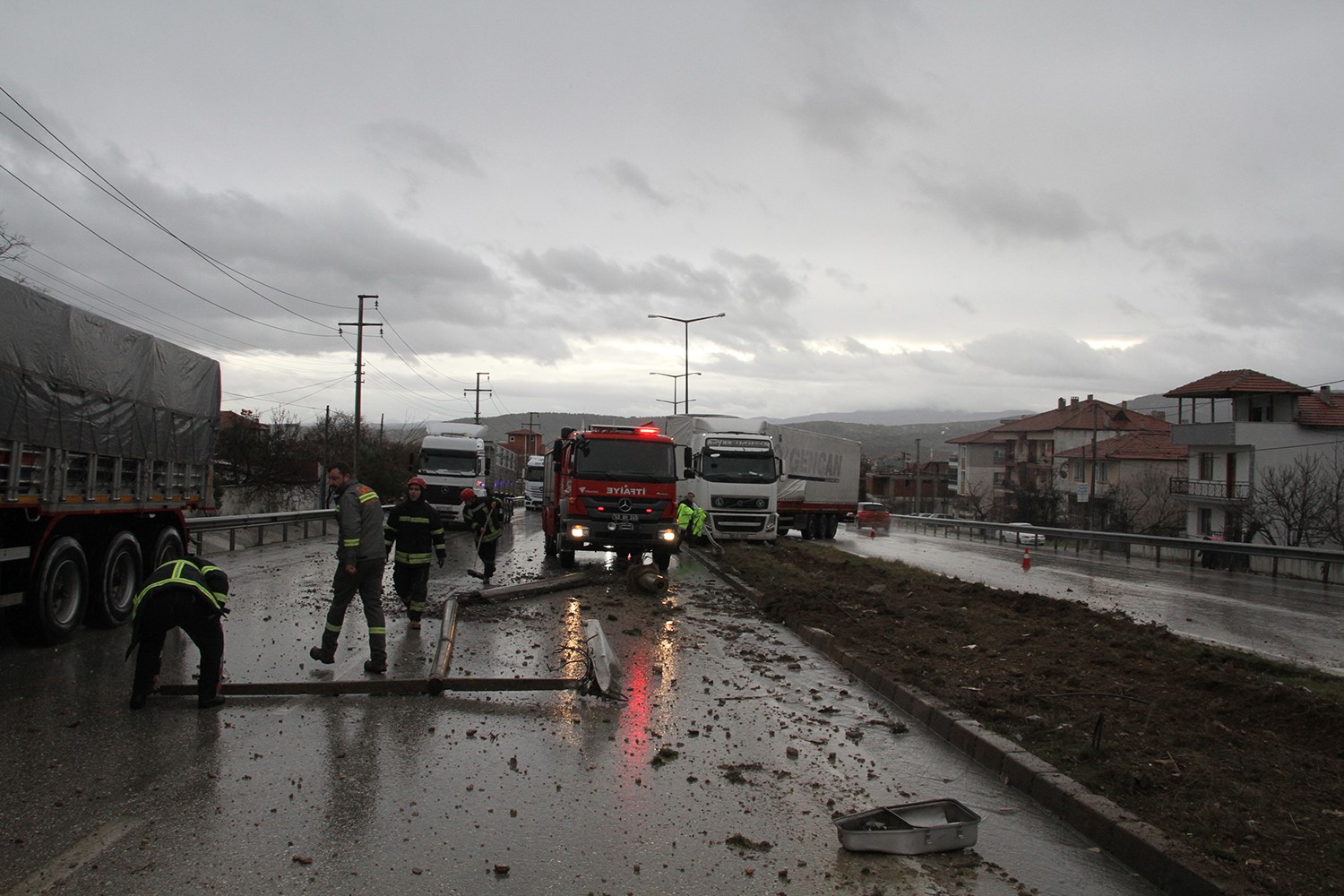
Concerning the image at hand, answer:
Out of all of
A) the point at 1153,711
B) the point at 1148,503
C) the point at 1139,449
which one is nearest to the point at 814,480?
the point at 1153,711

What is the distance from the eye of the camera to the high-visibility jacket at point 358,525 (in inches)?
363

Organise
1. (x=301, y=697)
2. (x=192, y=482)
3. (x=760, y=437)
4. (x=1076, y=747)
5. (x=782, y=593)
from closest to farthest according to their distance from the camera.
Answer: (x=1076, y=747), (x=301, y=697), (x=192, y=482), (x=782, y=593), (x=760, y=437)

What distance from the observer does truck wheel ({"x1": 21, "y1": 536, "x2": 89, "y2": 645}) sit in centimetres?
969

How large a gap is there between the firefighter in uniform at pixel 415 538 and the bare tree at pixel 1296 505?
111 feet

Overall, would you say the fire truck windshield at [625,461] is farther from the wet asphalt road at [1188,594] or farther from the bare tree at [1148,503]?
the bare tree at [1148,503]

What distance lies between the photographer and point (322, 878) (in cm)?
434

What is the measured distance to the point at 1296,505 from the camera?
130 ft

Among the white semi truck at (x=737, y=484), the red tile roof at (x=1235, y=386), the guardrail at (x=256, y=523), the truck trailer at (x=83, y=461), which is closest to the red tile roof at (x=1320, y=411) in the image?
the red tile roof at (x=1235, y=386)

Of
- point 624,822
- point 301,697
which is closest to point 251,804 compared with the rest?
point 624,822

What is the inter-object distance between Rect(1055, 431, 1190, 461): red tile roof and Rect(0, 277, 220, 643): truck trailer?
73823 mm

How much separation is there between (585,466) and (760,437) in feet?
35.8

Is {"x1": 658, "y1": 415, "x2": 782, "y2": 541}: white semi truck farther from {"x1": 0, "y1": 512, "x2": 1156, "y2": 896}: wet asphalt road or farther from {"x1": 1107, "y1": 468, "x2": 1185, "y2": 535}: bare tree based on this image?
{"x1": 1107, "y1": 468, "x2": 1185, "y2": 535}: bare tree

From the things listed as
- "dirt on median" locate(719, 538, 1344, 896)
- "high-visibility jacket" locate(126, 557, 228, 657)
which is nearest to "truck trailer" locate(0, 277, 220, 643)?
"high-visibility jacket" locate(126, 557, 228, 657)

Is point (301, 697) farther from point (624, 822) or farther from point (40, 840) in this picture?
point (624, 822)
